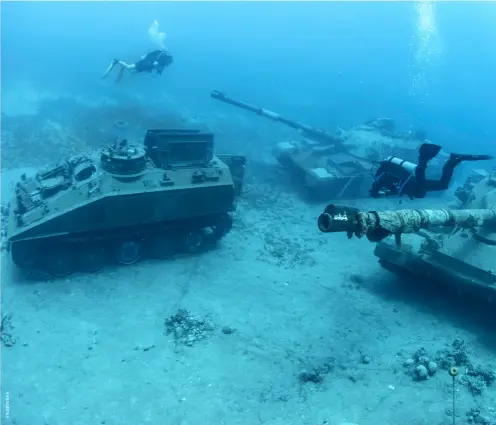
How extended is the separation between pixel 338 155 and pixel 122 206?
1073 cm

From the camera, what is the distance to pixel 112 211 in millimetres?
10461

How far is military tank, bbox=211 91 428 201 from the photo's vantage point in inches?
669

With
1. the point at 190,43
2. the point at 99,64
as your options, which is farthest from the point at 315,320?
→ the point at 190,43

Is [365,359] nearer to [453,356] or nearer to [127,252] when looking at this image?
[453,356]

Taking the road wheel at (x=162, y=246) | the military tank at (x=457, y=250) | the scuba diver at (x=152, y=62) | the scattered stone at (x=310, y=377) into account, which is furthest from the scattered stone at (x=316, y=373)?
the scuba diver at (x=152, y=62)

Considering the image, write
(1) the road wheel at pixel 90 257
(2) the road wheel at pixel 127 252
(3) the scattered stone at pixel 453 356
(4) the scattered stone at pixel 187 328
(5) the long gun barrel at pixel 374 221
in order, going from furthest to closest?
(2) the road wheel at pixel 127 252, (1) the road wheel at pixel 90 257, (4) the scattered stone at pixel 187 328, (3) the scattered stone at pixel 453 356, (5) the long gun barrel at pixel 374 221

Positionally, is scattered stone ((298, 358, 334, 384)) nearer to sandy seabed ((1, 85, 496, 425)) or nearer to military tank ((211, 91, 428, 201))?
sandy seabed ((1, 85, 496, 425))

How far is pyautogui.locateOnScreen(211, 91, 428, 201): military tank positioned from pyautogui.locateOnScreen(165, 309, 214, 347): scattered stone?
877cm

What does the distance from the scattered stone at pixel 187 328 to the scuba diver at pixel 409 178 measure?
459 centimetres

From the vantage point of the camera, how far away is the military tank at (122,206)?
33.4ft

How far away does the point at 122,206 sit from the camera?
1055cm

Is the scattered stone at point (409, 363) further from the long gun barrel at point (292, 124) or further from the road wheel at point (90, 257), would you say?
the long gun barrel at point (292, 124)

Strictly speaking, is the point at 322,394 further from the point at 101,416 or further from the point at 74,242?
the point at 74,242

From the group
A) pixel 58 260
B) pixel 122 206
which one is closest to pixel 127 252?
pixel 122 206
